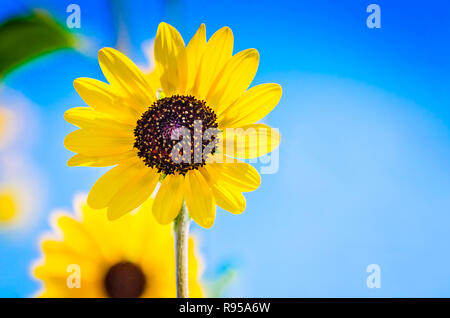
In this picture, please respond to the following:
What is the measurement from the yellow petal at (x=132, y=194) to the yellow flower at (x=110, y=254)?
0.41 feet

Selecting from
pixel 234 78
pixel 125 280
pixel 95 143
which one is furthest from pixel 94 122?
pixel 125 280

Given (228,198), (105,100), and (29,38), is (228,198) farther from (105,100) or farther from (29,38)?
(29,38)

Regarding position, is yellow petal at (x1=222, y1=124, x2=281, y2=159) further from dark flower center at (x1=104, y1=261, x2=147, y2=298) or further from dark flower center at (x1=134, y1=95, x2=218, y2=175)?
dark flower center at (x1=104, y1=261, x2=147, y2=298)

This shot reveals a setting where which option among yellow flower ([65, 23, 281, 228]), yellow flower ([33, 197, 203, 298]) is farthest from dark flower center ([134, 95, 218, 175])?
Result: yellow flower ([33, 197, 203, 298])

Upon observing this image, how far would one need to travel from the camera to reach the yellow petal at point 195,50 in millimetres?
382

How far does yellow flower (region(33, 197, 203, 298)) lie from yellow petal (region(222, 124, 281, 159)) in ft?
0.54

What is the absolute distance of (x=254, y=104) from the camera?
38cm

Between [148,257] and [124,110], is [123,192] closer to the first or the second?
[124,110]

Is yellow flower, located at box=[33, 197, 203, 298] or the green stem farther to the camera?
yellow flower, located at box=[33, 197, 203, 298]

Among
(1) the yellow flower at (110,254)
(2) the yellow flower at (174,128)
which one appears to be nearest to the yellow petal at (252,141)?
(2) the yellow flower at (174,128)

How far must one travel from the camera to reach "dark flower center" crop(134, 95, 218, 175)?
1.31 feet

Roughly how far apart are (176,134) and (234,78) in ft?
0.25

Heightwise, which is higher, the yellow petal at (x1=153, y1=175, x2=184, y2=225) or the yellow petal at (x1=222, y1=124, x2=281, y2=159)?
the yellow petal at (x1=222, y1=124, x2=281, y2=159)
